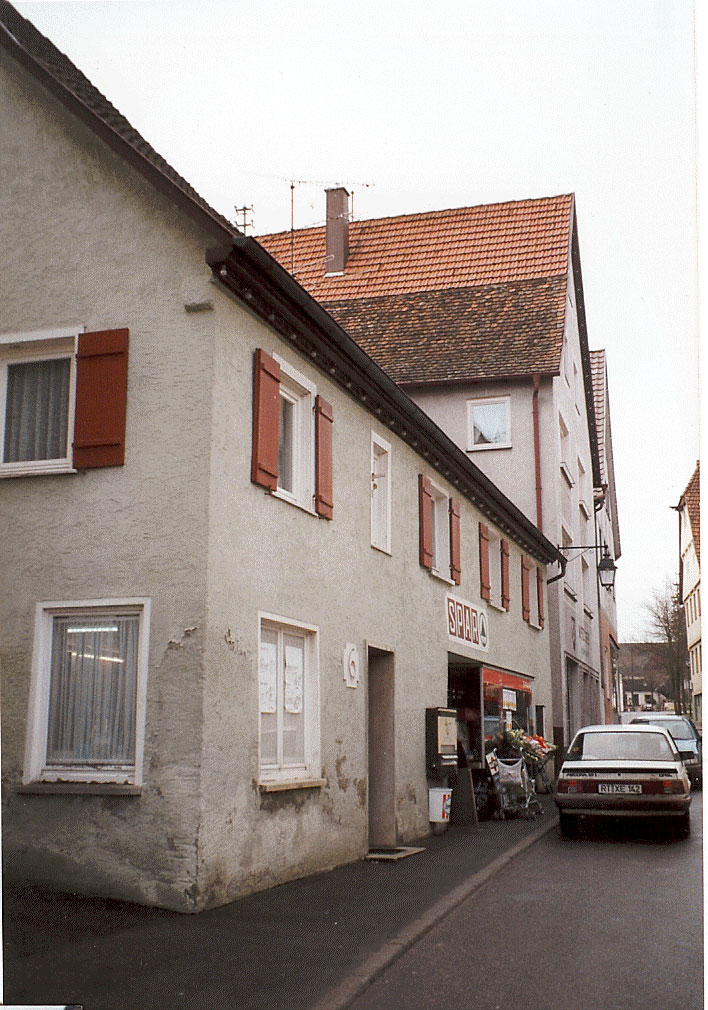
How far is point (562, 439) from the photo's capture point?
71.4ft

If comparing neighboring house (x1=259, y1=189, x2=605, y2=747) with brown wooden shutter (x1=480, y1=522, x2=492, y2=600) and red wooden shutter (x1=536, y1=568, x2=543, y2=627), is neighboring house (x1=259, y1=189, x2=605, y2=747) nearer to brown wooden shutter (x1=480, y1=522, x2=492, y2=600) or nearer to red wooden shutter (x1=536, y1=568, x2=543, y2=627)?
red wooden shutter (x1=536, y1=568, x2=543, y2=627)

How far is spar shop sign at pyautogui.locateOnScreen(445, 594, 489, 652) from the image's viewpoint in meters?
14.9

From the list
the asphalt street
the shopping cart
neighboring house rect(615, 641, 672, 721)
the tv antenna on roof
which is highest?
the tv antenna on roof

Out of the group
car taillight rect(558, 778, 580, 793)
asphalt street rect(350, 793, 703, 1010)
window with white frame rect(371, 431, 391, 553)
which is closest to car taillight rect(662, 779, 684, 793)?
car taillight rect(558, 778, 580, 793)

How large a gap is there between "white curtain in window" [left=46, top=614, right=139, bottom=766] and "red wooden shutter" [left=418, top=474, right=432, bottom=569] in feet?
19.3

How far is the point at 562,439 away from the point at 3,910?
16222 millimetres

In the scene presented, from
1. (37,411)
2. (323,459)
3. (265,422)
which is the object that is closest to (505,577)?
(323,459)

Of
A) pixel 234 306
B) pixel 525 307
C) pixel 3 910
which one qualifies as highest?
pixel 525 307

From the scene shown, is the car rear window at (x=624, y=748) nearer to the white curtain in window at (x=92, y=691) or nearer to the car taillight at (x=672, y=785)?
the car taillight at (x=672, y=785)

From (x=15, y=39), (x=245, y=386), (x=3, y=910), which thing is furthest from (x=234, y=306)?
(x=3, y=910)

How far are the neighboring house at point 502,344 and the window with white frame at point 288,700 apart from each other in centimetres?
326

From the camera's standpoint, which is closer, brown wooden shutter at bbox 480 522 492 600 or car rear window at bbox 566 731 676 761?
car rear window at bbox 566 731 676 761

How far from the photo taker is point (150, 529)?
819 cm

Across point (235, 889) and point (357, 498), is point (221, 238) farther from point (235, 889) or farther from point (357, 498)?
point (235, 889)
